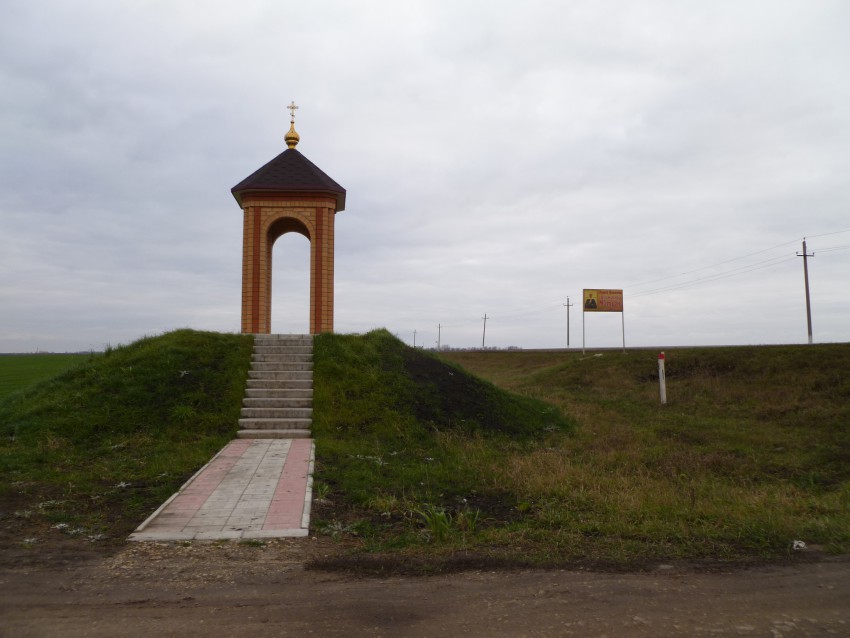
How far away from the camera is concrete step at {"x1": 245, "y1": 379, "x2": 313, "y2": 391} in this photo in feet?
38.3

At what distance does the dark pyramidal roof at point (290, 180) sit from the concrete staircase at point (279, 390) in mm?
4287

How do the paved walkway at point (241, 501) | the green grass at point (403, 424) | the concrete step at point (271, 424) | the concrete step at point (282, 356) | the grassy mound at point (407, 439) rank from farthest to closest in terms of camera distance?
the concrete step at point (282, 356)
the concrete step at point (271, 424)
the green grass at point (403, 424)
the grassy mound at point (407, 439)
the paved walkway at point (241, 501)

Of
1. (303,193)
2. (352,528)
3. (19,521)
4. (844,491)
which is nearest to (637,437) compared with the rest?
(844,491)

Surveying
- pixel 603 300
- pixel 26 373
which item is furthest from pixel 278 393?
pixel 603 300

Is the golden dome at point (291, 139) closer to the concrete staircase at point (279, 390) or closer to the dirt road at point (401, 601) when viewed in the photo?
the concrete staircase at point (279, 390)

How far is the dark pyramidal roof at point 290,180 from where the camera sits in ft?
50.5

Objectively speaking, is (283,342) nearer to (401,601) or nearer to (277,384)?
(277,384)

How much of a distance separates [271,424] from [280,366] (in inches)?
93.7

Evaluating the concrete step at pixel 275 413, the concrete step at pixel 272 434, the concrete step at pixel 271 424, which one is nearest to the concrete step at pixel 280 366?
the concrete step at pixel 275 413

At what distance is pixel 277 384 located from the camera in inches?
464

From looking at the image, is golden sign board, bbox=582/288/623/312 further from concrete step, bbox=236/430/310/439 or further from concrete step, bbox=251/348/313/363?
concrete step, bbox=236/430/310/439

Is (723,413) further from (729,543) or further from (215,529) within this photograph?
(215,529)

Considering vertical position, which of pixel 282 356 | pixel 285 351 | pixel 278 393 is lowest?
pixel 278 393

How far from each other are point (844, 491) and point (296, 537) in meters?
6.36
